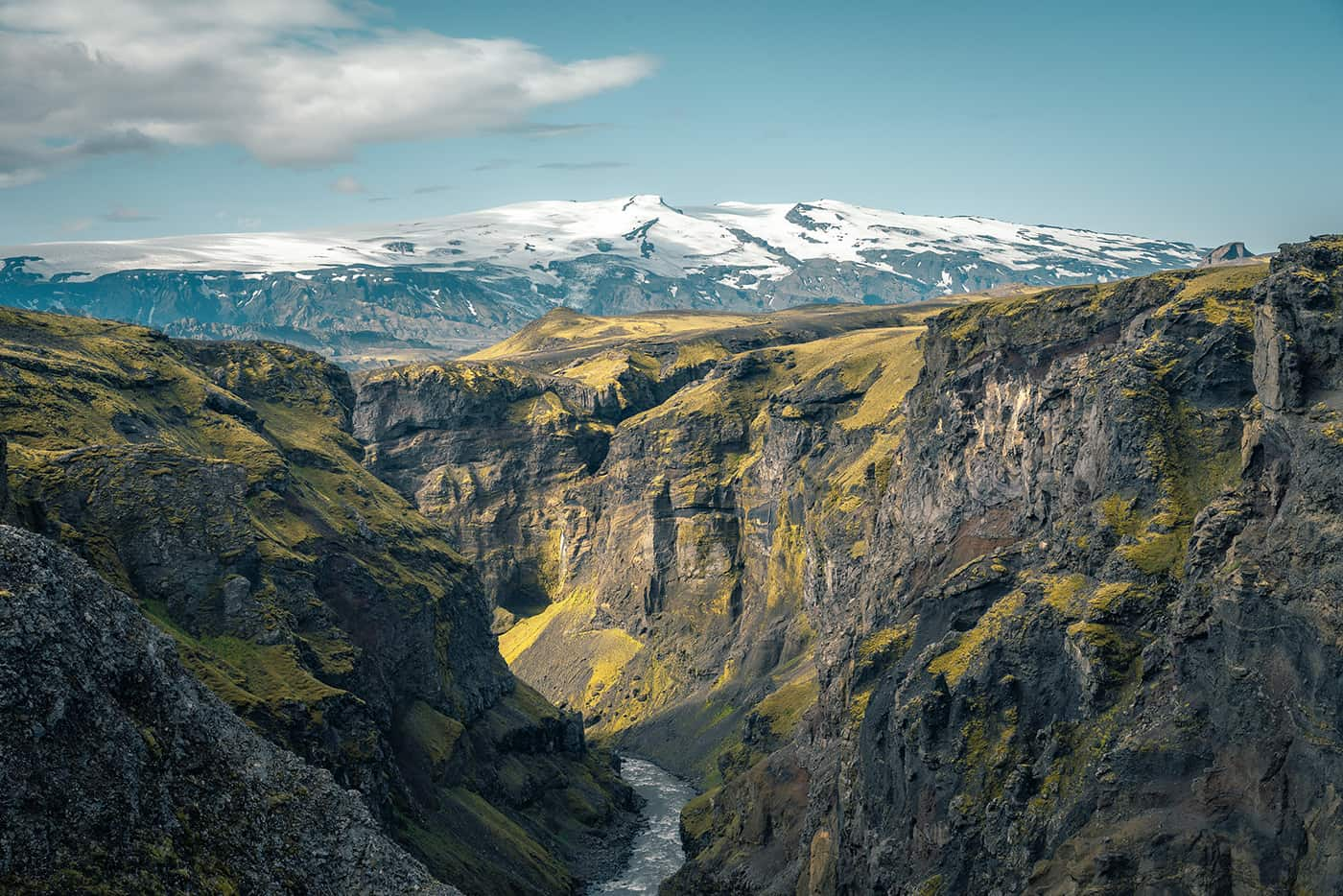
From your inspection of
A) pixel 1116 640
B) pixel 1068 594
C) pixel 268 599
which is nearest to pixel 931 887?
pixel 1116 640

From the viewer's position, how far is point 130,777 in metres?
76.4

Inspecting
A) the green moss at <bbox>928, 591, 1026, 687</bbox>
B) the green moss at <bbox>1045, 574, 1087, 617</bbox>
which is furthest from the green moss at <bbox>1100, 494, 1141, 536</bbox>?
the green moss at <bbox>928, 591, 1026, 687</bbox>

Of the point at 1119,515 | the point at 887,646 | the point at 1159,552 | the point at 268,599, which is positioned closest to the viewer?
the point at 1159,552

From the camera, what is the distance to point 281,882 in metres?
83.3

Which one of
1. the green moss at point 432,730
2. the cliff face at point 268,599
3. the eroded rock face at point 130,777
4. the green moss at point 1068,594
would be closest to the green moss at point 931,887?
the green moss at point 1068,594

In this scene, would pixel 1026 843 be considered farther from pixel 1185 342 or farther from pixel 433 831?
pixel 433 831

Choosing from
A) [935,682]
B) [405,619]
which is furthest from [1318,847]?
[405,619]

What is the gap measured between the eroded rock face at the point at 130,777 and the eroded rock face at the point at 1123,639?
55.3 metres

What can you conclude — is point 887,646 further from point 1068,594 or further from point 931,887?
point 931,887

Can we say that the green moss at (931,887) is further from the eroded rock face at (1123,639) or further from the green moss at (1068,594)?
the green moss at (1068,594)

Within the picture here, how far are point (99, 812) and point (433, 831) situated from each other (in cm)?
9397

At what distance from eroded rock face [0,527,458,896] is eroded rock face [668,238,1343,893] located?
55324mm

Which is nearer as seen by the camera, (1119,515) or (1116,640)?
(1116,640)

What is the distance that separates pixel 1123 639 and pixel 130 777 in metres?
84.0
